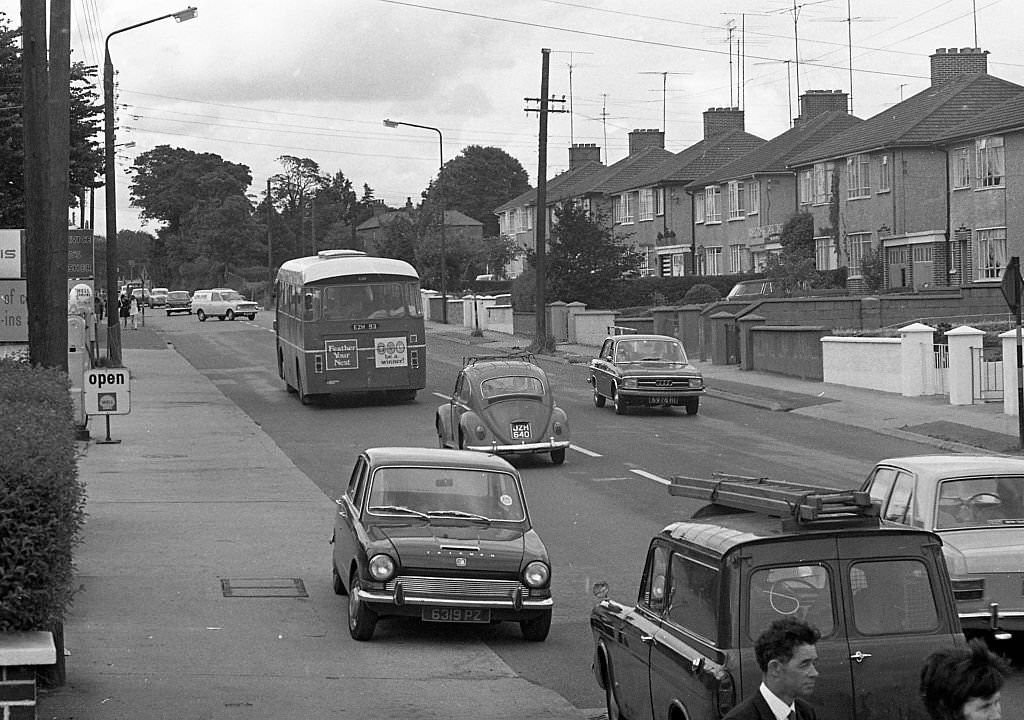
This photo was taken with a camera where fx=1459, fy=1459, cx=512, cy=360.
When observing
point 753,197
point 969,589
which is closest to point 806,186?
point 753,197

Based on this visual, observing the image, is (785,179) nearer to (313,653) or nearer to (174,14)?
(174,14)

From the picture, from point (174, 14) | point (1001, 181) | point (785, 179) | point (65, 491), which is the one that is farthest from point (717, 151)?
point (65, 491)

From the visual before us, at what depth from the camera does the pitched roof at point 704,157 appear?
81438 millimetres

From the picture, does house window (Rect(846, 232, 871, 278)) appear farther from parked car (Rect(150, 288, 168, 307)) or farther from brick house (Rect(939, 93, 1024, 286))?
parked car (Rect(150, 288, 168, 307))

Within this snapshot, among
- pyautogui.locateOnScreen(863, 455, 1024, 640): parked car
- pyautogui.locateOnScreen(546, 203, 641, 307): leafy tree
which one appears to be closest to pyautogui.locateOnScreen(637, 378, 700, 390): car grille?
pyautogui.locateOnScreen(863, 455, 1024, 640): parked car

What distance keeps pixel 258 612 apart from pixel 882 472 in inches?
221

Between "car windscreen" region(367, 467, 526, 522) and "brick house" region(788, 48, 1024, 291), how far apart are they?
4496cm

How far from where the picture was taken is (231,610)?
519 inches

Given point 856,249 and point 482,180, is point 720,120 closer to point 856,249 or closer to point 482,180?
point 856,249

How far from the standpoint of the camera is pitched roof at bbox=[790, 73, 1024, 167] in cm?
5866

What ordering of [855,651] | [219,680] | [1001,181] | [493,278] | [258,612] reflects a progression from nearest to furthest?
[855,651], [219,680], [258,612], [1001,181], [493,278]

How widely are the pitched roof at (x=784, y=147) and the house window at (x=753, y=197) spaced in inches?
23.6

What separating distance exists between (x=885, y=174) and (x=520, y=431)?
4067 centimetres

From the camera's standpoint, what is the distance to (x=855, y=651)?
7.01 metres
